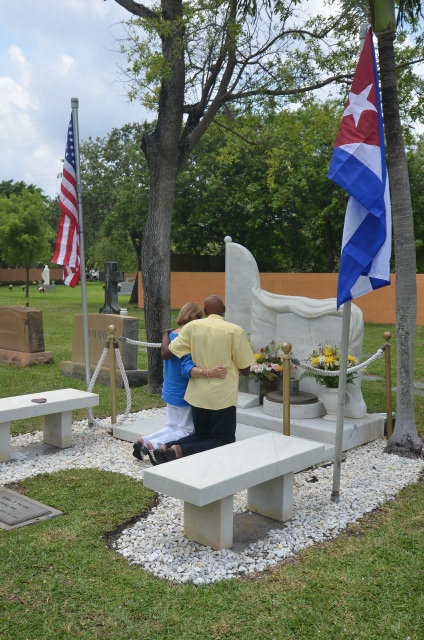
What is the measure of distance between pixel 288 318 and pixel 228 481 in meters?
4.19

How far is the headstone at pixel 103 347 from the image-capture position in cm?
1041

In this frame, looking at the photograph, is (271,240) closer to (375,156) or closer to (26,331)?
(26,331)

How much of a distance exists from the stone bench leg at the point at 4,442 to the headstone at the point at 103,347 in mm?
3905

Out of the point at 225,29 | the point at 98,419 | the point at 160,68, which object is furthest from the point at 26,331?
the point at 225,29

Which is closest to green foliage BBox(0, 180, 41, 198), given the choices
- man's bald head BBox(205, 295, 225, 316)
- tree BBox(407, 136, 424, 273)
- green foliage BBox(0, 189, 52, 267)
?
green foliage BBox(0, 189, 52, 267)

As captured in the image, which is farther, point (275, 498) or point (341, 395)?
point (341, 395)

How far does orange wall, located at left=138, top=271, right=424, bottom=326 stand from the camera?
2189 cm

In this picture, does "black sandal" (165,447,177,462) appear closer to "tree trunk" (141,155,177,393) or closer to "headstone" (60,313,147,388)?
"tree trunk" (141,155,177,393)

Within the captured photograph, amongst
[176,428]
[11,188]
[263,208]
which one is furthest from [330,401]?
[11,188]

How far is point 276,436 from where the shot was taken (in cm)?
550

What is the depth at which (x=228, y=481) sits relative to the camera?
13.9ft

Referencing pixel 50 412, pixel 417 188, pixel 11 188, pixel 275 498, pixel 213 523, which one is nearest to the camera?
pixel 213 523

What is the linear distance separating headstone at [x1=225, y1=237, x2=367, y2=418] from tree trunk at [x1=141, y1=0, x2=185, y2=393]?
1.51 metres

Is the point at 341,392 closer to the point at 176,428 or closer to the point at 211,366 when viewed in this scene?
the point at 211,366
